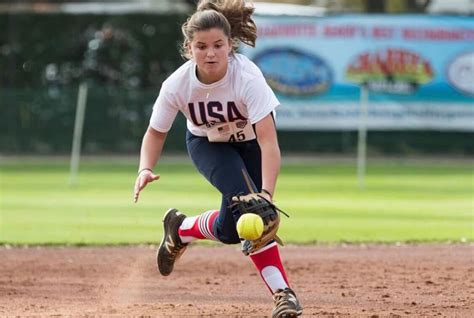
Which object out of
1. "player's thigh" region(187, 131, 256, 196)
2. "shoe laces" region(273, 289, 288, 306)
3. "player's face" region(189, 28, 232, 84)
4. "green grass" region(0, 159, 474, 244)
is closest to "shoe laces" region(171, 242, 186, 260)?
"player's thigh" region(187, 131, 256, 196)

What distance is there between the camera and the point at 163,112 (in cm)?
707

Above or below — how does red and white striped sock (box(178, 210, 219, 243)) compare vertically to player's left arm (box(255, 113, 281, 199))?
below

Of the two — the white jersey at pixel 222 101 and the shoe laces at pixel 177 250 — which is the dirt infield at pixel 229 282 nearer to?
the shoe laces at pixel 177 250

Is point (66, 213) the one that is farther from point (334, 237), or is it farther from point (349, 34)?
point (349, 34)

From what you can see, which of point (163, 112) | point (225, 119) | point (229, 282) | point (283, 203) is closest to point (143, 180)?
point (163, 112)

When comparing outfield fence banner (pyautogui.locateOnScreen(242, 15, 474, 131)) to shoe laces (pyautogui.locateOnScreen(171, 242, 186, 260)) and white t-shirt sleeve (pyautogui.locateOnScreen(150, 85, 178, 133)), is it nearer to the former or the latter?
shoe laces (pyautogui.locateOnScreen(171, 242, 186, 260))

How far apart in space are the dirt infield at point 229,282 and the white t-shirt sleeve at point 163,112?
1198mm

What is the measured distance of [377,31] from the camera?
2567 centimetres

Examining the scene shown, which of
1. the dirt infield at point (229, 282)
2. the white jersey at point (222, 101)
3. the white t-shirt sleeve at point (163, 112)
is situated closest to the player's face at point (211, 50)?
the white jersey at point (222, 101)

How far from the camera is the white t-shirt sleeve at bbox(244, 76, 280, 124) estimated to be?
21.8 feet

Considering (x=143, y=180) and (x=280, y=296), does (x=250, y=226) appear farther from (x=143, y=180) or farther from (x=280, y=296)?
(x=143, y=180)

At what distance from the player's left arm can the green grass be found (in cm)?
570

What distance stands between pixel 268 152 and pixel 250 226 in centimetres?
46

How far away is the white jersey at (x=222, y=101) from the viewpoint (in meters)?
6.71
